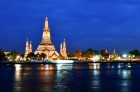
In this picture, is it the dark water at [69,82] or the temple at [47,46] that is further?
the temple at [47,46]

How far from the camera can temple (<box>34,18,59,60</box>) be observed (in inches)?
5620

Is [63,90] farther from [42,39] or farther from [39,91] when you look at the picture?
[42,39]

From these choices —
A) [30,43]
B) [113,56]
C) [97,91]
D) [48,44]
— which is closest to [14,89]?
[97,91]

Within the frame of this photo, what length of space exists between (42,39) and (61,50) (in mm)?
18463

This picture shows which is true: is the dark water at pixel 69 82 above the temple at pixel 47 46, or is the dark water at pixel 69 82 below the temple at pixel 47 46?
below

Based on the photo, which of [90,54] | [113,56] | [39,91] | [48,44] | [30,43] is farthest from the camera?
[113,56]

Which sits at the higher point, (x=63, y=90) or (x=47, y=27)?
(x=47, y=27)

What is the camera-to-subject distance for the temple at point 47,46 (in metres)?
143

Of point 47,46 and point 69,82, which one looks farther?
point 47,46

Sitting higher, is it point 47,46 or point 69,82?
point 47,46

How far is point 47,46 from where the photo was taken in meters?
143

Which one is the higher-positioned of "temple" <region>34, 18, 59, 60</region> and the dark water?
"temple" <region>34, 18, 59, 60</region>

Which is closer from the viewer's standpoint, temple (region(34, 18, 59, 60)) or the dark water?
the dark water

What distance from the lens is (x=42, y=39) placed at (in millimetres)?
145750
